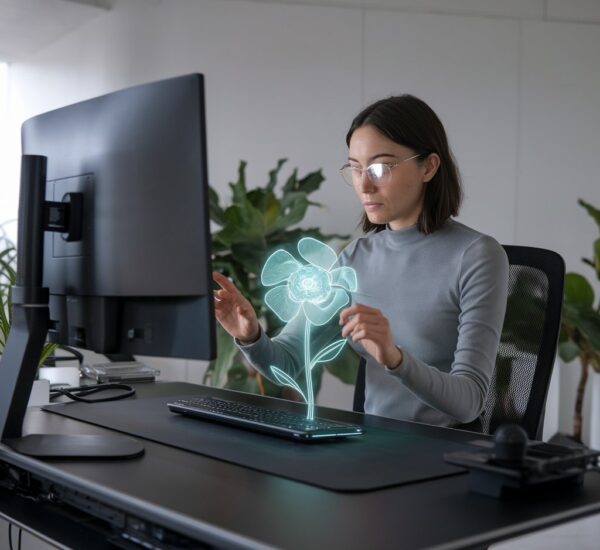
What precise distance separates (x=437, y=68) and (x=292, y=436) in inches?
149

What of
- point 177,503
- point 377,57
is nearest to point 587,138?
point 377,57

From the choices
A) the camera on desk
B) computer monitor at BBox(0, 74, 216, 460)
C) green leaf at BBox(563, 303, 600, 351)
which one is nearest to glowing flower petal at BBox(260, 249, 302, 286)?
computer monitor at BBox(0, 74, 216, 460)

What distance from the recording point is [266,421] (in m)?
1.33

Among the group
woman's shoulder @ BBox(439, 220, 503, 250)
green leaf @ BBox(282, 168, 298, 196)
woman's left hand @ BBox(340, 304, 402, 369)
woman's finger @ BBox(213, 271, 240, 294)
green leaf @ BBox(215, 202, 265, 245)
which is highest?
green leaf @ BBox(282, 168, 298, 196)

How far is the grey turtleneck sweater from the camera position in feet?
5.35

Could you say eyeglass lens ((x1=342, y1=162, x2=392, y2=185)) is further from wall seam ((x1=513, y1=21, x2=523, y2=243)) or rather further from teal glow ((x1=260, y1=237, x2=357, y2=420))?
wall seam ((x1=513, y1=21, x2=523, y2=243))

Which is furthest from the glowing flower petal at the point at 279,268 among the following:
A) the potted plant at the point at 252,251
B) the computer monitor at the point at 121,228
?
the potted plant at the point at 252,251

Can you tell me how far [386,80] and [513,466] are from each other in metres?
3.89

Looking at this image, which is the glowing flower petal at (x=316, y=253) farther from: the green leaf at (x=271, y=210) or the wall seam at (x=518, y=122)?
the wall seam at (x=518, y=122)

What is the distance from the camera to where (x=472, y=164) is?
4695mm

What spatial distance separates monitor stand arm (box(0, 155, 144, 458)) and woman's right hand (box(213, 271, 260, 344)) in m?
0.39

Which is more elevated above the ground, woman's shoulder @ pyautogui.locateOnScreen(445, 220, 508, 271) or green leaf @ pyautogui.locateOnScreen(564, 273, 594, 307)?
woman's shoulder @ pyautogui.locateOnScreen(445, 220, 508, 271)

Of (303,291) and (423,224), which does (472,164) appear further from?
(303,291)

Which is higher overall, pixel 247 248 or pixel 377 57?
pixel 377 57
